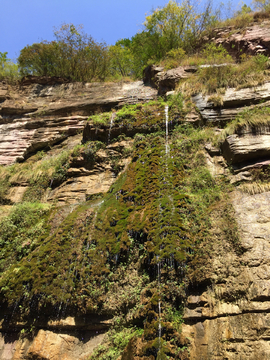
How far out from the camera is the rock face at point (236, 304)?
3852 millimetres

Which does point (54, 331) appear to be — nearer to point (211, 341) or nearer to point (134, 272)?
point (134, 272)

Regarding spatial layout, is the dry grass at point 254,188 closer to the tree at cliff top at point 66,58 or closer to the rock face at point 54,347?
the rock face at point 54,347

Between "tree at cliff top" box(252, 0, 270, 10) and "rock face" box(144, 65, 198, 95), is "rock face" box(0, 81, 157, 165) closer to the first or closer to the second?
"rock face" box(144, 65, 198, 95)

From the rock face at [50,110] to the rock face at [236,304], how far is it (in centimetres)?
973

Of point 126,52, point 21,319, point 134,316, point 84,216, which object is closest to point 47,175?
point 84,216

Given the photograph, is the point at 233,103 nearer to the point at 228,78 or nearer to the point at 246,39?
the point at 228,78

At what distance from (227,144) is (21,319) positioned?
25.2ft

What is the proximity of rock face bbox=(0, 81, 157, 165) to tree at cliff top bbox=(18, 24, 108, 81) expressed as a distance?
2.47 metres

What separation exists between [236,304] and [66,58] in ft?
60.5

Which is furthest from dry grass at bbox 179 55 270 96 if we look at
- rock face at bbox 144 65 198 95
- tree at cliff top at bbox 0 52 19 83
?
tree at cliff top at bbox 0 52 19 83

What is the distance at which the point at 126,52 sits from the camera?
2106 cm

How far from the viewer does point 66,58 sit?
17391mm

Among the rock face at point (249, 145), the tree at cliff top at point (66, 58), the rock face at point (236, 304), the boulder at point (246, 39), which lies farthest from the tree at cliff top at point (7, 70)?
the rock face at point (236, 304)

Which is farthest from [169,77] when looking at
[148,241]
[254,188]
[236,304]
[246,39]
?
[236,304]
